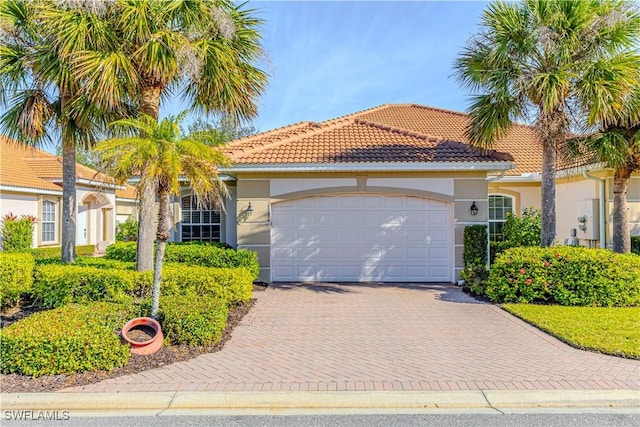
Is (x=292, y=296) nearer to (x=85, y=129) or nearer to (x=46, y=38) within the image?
(x=85, y=129)

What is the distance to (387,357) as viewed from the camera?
596 cm

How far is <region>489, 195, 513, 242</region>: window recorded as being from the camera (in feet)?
52.3

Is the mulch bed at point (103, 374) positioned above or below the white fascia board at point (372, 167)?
below

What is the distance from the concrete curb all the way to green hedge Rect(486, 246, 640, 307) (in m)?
4.55

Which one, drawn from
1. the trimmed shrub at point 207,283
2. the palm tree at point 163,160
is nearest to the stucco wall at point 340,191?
the trimmed shrub at point 207,283

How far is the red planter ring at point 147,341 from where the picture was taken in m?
5.86

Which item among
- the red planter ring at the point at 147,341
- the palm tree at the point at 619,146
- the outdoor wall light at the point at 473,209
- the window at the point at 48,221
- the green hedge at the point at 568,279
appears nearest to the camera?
the red planter ring at the point at 147,341

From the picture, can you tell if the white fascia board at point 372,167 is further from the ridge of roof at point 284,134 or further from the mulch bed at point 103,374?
the mulch bed at point 103,374

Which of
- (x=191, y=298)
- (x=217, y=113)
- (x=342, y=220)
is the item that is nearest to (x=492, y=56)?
(x=342, y=220)

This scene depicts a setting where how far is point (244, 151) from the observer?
11.9 meters

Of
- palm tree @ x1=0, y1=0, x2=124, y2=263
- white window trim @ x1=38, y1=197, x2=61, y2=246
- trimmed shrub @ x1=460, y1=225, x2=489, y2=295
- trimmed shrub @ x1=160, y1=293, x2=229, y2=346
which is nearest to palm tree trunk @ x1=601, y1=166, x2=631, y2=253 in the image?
trimmed shrub @ x1=460, y1=225, x2=489, y2=295

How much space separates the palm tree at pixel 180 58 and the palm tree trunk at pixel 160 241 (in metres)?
0.33

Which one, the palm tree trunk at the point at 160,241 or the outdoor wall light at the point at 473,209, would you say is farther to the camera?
the outdoor wall light at the point at 473,209

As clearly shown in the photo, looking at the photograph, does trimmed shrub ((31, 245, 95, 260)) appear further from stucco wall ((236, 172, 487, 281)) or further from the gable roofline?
the gable roofline
